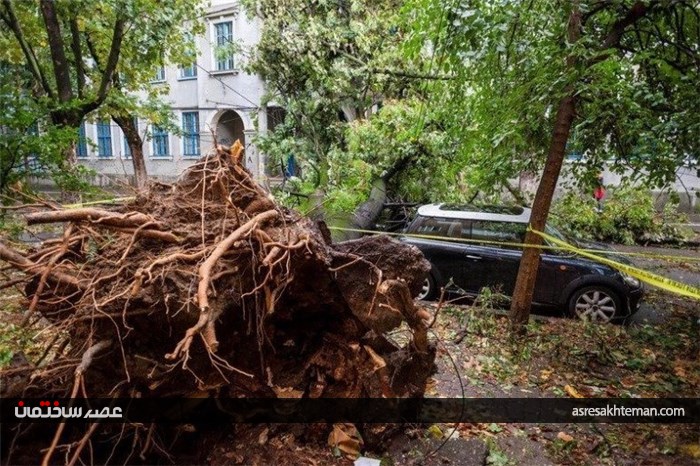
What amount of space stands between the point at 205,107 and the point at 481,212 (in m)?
16.7

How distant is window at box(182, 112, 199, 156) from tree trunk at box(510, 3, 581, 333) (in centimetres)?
1902

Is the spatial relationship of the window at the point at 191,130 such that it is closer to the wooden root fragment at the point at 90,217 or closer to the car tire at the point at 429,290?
the car tire at the point at 429,290

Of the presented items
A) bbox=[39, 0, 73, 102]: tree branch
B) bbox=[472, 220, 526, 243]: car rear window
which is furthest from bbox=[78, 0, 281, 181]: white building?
bbox=[472, 220, 526, 243]: car rear window

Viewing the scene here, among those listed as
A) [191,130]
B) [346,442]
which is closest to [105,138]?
[191,130]

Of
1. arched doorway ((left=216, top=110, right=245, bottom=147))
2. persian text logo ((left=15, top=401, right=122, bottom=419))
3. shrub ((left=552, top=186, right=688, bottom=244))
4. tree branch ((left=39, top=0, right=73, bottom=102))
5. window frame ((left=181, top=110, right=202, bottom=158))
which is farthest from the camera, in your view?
window frame ((left=181, top=110, right=202, bottom=158))

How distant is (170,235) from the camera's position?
9.25 feet

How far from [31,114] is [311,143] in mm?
6375

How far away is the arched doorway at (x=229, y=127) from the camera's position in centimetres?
2011

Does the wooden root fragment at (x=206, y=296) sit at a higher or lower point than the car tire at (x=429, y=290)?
higher

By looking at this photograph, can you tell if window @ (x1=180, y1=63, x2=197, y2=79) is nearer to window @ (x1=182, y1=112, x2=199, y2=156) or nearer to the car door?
window @ (x1=182, y1=112, x2=199, y2=156)

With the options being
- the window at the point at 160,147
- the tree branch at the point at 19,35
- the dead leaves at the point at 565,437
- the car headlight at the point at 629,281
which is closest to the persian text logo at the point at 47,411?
the dead leaves at the point at 565,437

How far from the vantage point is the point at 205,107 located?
1925 centimetres

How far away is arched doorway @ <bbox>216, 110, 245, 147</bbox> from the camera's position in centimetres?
2011

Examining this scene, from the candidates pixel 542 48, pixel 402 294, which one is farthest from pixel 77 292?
pixel 542 48
